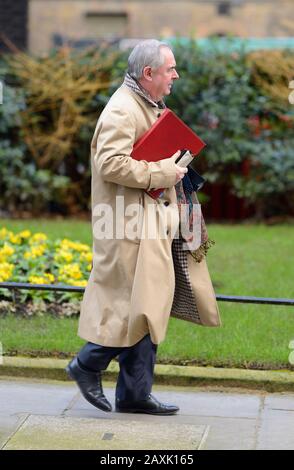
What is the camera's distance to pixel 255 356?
6.43 meters

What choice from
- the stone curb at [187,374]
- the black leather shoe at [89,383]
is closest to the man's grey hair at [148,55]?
the black leather shoe at [89,383]

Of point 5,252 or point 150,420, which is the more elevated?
point 5,252

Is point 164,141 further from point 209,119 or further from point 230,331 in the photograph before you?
point 209,119

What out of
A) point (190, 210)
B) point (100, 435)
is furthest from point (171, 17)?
point (100, 435)

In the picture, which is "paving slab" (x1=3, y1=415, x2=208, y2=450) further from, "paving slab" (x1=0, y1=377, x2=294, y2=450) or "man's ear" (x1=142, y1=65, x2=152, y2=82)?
"man's ear" (x1=142, y1=65, x2=152, y2=82)

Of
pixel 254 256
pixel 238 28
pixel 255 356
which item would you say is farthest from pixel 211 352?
pixel 238 28

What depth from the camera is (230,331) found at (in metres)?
6.97

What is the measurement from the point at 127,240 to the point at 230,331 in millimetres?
1834

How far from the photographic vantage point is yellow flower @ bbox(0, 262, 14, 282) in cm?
748

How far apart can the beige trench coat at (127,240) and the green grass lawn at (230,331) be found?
1.10 metres

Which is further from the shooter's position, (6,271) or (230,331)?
(6,271)

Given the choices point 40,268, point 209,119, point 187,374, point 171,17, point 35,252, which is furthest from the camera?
point 171,17
